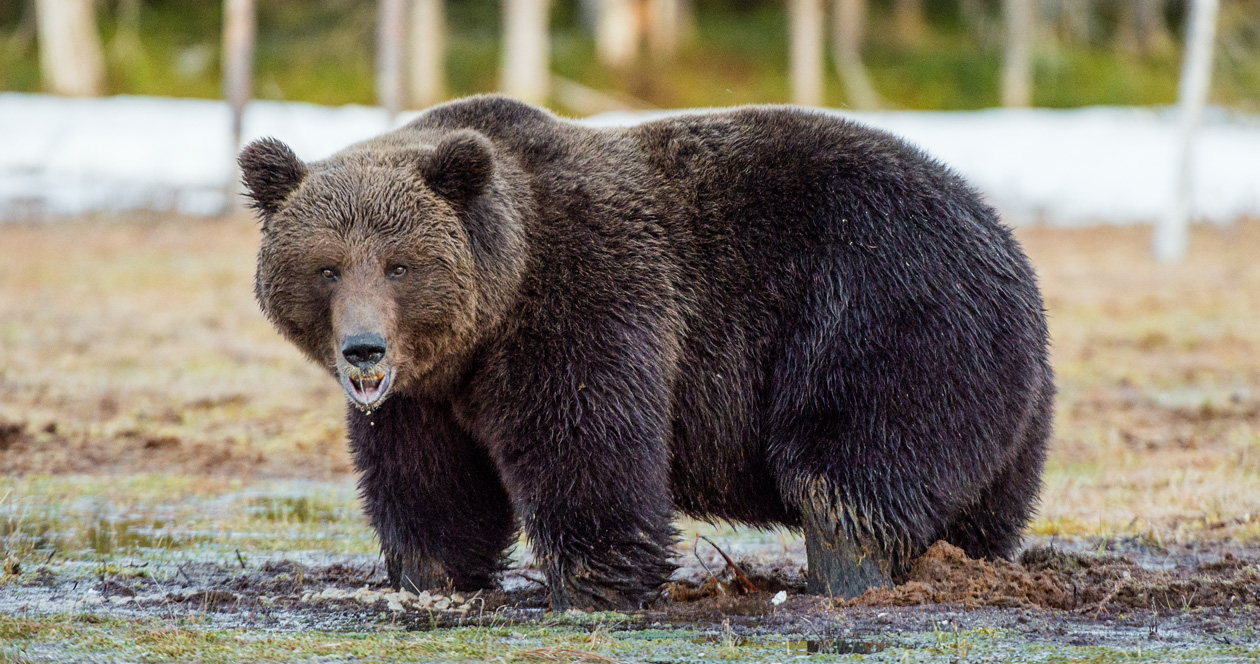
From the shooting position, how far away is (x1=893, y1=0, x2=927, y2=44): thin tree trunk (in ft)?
135

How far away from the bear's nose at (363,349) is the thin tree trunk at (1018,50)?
32178mm

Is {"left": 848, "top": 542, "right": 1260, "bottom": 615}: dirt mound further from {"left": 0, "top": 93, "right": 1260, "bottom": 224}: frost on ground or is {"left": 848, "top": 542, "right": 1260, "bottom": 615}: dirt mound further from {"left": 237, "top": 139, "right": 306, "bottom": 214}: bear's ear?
{"left": 0, "top": 93, "right": 1260, "bottom": 224}: frost on ground

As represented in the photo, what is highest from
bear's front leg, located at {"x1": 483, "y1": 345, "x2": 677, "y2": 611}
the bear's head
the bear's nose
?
the bear's head

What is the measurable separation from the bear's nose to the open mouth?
0.07 meters

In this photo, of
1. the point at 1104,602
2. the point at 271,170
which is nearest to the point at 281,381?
the point at 271,170

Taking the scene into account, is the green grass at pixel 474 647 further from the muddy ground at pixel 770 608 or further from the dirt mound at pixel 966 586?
the dirt mound at pixel 966 586

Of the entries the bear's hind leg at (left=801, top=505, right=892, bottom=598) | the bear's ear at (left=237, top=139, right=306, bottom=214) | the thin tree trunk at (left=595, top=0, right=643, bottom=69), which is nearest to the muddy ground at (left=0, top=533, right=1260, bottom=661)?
the bear's hind leg at (left=801, top=505, right=892, bottom=598)

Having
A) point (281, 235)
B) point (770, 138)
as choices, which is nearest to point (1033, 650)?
point (770, 138)

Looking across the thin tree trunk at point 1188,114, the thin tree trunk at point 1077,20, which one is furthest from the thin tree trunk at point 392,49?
the thin tree trunk at point 1077,20

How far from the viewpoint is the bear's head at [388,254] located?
17.7 ft

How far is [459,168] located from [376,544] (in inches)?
108

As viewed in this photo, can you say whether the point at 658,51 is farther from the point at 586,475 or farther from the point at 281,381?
the point at 586,475

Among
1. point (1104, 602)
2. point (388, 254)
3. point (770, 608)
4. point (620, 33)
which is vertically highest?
point (388, 254)

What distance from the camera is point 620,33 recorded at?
3550cm
